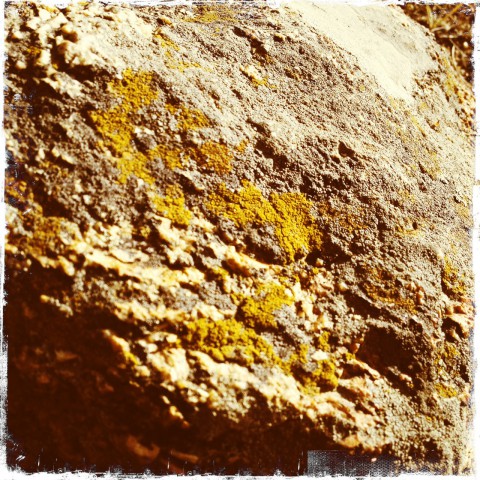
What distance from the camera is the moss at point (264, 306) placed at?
107cm

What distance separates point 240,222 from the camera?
116 cm

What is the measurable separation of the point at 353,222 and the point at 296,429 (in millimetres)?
679

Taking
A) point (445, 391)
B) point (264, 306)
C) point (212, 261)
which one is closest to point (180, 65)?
point (212, 261)

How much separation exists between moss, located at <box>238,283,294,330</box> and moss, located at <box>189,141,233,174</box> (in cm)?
40

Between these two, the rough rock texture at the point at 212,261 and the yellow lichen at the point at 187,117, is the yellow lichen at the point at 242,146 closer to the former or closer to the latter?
the rough rock texture at the point at 212,261

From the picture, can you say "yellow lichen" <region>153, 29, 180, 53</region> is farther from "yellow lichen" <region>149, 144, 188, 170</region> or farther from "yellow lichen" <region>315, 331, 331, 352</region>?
"yellow lichen" <region>315, 331, 331, 352</region>

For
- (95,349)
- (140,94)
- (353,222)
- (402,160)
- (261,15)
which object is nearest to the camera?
(95,349)

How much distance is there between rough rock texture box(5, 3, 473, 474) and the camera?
96 centimetres

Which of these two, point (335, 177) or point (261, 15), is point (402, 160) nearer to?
point (335, 177)

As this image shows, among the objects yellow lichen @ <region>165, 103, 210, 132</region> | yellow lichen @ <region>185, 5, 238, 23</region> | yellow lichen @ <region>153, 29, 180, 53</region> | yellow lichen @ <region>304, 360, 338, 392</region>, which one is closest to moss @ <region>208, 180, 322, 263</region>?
yellow lichen @ <region>165, 103, 210, 132</region>

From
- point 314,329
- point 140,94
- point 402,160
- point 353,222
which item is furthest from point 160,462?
Result: point 402,160

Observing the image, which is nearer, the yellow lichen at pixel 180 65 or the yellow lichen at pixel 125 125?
the yellow lichen at pixel 125 125

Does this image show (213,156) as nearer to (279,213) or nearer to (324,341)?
(279,213)

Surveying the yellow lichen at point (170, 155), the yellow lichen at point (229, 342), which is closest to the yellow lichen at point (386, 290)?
the yellow lichen at point (229, 342)
